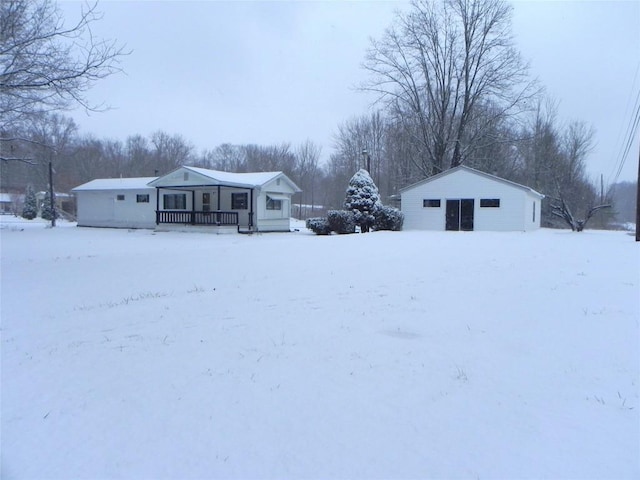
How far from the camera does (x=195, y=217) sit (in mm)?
25797

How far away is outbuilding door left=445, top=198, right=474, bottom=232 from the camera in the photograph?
24078 mm

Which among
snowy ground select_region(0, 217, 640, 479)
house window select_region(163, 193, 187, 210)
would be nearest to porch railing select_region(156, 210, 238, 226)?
house window select_region(163, 193, 187, 210)

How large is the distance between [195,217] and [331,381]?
919 inches

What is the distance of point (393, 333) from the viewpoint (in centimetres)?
491

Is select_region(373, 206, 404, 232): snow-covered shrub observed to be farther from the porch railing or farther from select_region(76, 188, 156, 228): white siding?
select_region(76, 188, 156, 228): white siding

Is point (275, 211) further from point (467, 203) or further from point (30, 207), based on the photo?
point (30, 207)

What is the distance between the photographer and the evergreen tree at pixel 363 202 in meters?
24.1

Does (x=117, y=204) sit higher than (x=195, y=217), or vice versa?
(x=117, y=204)

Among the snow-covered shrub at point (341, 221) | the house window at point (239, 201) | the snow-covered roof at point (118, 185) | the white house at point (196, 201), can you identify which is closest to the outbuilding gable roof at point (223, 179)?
the white house at point (196, 201)

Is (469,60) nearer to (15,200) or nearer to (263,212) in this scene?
(263,212)

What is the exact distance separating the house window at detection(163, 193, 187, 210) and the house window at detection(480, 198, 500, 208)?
17513 millimetres

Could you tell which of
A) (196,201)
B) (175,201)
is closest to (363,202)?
(196,201)

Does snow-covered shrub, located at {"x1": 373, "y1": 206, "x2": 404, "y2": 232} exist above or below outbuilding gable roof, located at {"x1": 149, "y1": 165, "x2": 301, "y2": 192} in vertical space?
below

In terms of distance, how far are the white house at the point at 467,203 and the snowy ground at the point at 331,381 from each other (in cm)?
1647
